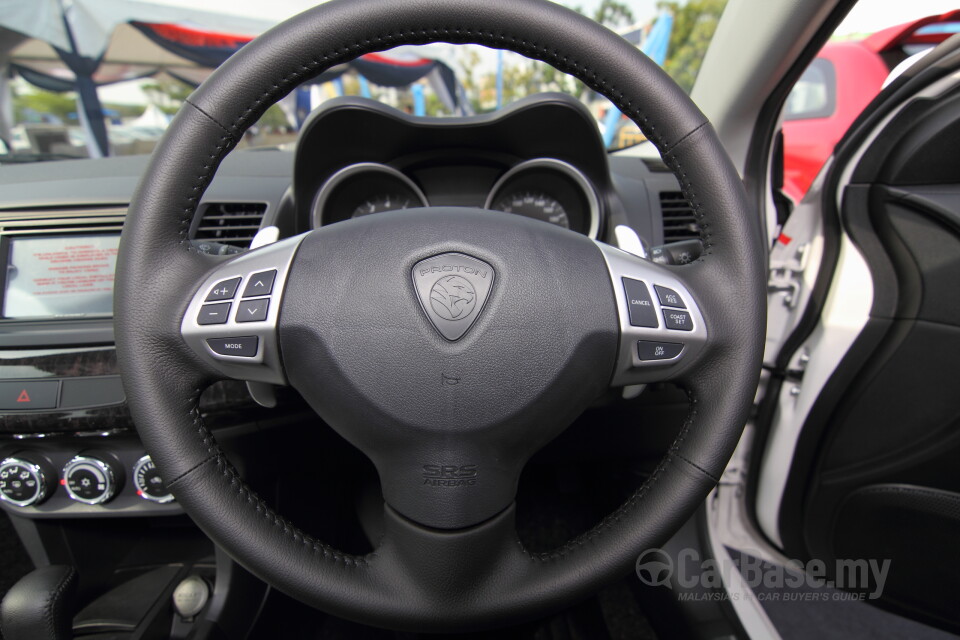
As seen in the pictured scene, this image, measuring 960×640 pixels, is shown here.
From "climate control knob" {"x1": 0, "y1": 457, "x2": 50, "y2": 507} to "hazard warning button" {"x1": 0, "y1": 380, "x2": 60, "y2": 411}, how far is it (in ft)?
0.35

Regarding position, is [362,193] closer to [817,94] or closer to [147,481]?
[147,481]

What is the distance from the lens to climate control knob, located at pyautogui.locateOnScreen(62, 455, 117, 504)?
3.18ft

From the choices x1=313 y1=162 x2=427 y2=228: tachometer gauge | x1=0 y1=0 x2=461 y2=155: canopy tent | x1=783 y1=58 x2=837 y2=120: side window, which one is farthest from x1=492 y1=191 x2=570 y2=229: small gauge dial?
x1=0 y1=0 x2=461 y2=155: canopy tent

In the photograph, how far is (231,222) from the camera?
43.9 inches

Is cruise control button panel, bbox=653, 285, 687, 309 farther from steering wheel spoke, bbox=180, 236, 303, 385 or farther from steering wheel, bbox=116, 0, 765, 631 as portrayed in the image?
steering wheel spoke, bbox=180, 236, 303, 385

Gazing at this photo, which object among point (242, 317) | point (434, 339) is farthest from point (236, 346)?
point (434, 339)

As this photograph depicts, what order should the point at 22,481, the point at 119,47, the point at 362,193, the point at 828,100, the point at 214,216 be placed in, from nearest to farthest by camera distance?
the point at 22,481, the point at 214,216, the point at 362,193, the point at 828,100, the point at 119,47

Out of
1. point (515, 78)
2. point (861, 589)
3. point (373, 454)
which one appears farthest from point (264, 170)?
point (515, 78)

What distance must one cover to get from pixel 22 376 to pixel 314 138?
2.37 feet

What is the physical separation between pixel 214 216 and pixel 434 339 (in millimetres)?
741

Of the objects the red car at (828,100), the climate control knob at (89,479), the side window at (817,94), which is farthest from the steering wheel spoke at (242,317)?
the side window at (817,94)

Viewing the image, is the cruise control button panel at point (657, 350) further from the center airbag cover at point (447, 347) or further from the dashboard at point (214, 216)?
the dashboard at point (214, 216)

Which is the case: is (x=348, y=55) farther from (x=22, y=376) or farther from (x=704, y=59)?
(x=704, y=59)

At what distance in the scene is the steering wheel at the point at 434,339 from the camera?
1.97 ft
